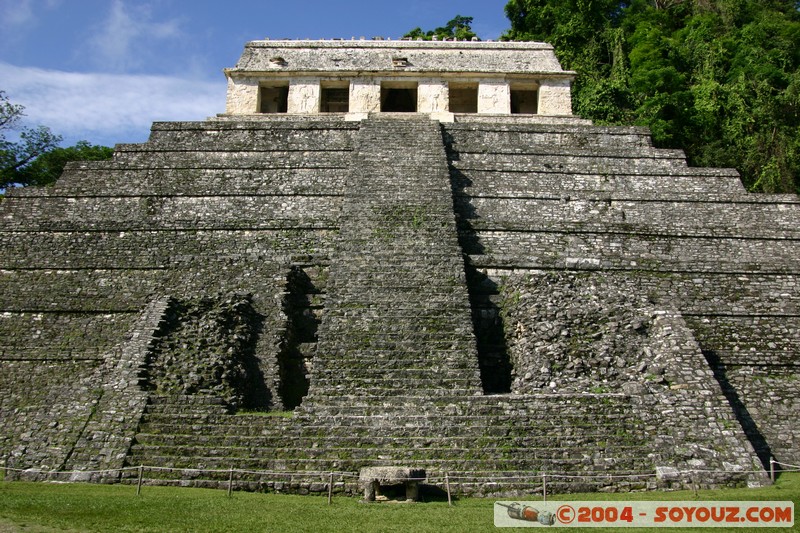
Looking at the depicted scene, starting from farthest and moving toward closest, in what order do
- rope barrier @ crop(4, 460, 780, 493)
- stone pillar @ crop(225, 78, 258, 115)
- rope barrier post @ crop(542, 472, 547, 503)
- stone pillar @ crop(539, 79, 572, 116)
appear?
stone pillar @ crop(539, 79, 572, 116) → stone pillar @ crop(225, 78, 258, 115) → rope barrier @ crop(4, 460, 780, 493) → rope barrier post @ crop(542, 472, 547, 503)

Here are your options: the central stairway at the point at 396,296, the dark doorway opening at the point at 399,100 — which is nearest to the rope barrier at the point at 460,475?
the central stairway at the point at 396,296

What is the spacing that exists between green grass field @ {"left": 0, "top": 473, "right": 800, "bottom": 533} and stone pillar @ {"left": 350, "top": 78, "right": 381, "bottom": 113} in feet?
51.6

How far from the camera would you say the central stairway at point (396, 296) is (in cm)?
995

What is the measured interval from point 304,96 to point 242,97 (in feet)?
6.54

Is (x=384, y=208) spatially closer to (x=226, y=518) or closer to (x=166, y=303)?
(x=166, y=303)

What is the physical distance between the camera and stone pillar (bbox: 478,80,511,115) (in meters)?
22.2

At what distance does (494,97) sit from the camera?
73.4 feet

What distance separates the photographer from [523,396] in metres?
9.56

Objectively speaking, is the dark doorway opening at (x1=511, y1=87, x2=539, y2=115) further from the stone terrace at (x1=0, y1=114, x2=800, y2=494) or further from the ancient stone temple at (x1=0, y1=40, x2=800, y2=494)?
the stone terrace at (x1=0, y1=114, x2=800, y2=494)

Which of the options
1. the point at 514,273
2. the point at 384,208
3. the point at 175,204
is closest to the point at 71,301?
the point at 175,204

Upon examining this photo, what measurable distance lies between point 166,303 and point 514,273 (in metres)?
6.44

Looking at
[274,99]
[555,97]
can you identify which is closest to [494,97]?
[555,97]

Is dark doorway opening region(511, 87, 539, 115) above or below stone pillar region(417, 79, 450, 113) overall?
above

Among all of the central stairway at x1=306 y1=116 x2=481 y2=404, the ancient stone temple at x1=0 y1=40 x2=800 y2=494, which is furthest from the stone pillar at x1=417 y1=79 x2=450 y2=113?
the central stairway at x1=306 y1=116 x2=481 y2=404
